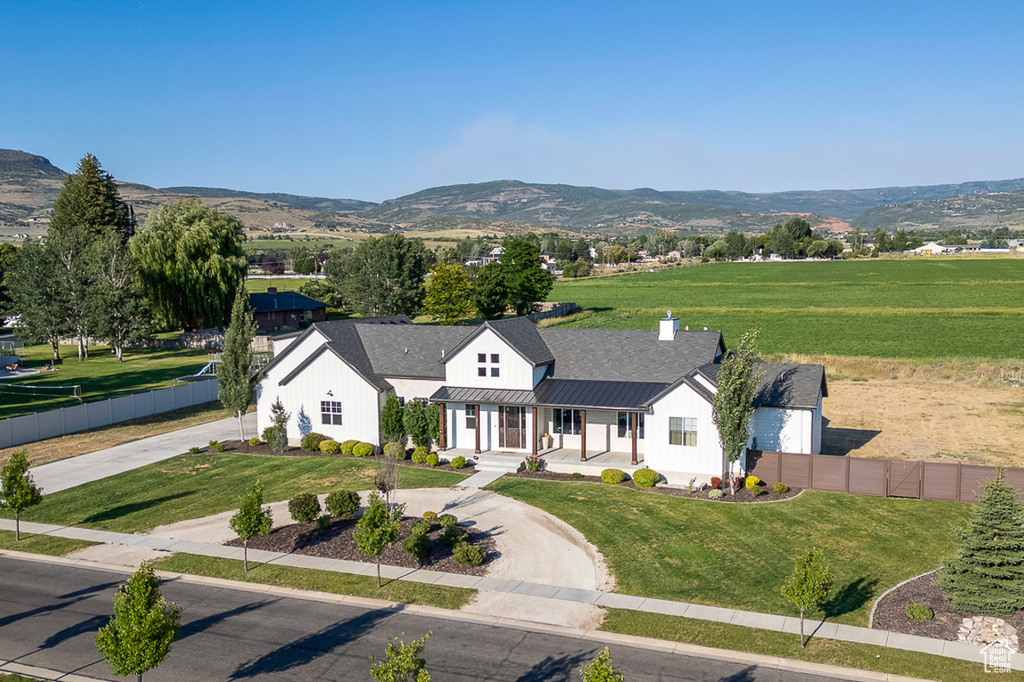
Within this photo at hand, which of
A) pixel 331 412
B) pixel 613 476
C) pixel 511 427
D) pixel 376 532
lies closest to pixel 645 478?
pixel 613 476

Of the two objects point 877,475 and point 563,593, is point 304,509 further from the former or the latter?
point 877,475

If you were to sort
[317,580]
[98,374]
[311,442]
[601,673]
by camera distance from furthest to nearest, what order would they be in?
[98,374] < [311,442] < [317,580] < [601,673]

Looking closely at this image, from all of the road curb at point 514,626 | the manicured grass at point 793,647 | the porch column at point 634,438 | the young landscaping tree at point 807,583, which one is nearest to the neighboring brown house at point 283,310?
the porch column at point 634,438

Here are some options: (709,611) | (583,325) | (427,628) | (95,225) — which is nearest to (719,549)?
(709,611)

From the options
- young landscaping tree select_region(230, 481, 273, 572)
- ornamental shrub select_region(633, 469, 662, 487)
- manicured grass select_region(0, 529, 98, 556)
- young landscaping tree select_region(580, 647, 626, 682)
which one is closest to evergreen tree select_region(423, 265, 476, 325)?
ornamental shrub select_region(633, 469, 662, 487)

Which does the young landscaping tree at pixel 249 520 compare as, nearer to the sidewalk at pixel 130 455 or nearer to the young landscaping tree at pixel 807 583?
the sidewalk at pixel 130 455

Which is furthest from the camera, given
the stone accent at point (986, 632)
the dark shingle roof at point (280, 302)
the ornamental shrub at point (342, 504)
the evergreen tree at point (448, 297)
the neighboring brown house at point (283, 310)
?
the evergreen tree at point (448, 297)

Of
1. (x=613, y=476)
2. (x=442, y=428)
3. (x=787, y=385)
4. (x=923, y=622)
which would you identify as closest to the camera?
(x=923, y=622)
